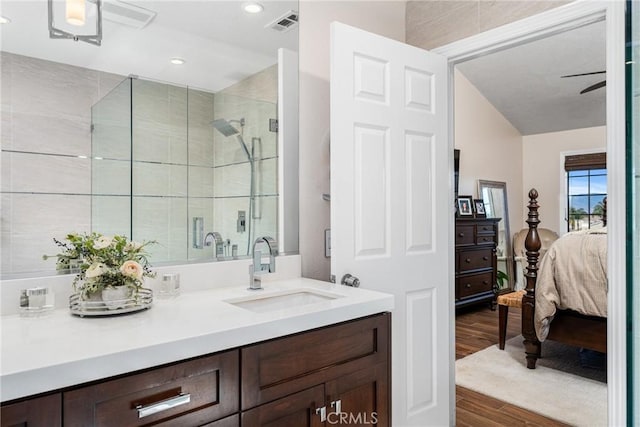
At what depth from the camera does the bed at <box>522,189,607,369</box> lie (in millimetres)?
3002

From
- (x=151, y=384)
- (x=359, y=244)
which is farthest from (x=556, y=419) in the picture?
(x=151, y=384)

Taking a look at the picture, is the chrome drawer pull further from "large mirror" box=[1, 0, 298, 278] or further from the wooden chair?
the wooden chair

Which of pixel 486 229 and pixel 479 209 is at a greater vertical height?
pixel 479 209

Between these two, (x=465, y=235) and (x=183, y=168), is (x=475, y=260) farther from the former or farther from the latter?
(x=183, y=168)

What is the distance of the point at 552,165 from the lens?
21.3 feet

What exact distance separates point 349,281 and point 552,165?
585cm

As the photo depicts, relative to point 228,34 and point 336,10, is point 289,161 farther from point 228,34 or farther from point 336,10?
point 336,10

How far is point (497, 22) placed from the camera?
2.17 metres

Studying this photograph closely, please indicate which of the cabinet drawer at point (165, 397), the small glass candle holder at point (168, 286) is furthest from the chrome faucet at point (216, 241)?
the cabinet drawer at point (165, 397)

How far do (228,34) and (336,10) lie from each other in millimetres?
662

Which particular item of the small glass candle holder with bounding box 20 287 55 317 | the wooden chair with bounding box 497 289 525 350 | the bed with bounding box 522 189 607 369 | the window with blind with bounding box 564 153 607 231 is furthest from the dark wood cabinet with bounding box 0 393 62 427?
the window with blind with bounding box 564 153 607 231

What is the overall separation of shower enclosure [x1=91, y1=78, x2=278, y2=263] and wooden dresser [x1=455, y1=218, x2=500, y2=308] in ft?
11.0

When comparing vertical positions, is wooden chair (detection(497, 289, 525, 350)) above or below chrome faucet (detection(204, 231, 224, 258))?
below

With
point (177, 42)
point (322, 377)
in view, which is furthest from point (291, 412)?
point (177, 42)
